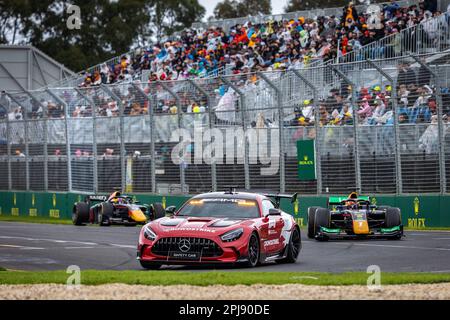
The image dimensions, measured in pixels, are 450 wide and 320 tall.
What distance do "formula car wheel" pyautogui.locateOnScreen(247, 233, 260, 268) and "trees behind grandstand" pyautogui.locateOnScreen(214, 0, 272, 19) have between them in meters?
63.6

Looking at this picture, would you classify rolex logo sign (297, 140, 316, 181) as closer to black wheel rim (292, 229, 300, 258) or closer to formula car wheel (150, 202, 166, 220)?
formula car wheel (150, 202, 166, 220)

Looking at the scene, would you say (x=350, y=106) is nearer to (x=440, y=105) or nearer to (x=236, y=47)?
(x=440, y=105)

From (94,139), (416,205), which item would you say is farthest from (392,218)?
(94,139)

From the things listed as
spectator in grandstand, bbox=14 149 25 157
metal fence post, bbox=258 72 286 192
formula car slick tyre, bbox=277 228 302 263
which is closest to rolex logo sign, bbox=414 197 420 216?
metal fence post, bbox=258 72 286 192

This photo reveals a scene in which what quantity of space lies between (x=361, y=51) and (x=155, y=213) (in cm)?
930

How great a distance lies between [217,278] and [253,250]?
294 centimetres

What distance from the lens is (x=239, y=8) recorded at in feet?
260

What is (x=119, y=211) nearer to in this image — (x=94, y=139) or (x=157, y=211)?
(x=157, y=211)

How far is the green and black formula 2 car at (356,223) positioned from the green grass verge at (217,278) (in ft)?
24.4

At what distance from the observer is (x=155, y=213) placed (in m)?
26.4

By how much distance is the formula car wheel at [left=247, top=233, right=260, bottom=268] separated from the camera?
608 inches

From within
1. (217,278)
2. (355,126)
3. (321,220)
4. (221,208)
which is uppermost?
(355,126)

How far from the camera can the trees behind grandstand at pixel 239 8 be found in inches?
3098

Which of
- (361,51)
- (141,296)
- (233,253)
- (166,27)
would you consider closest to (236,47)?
(361,51)
